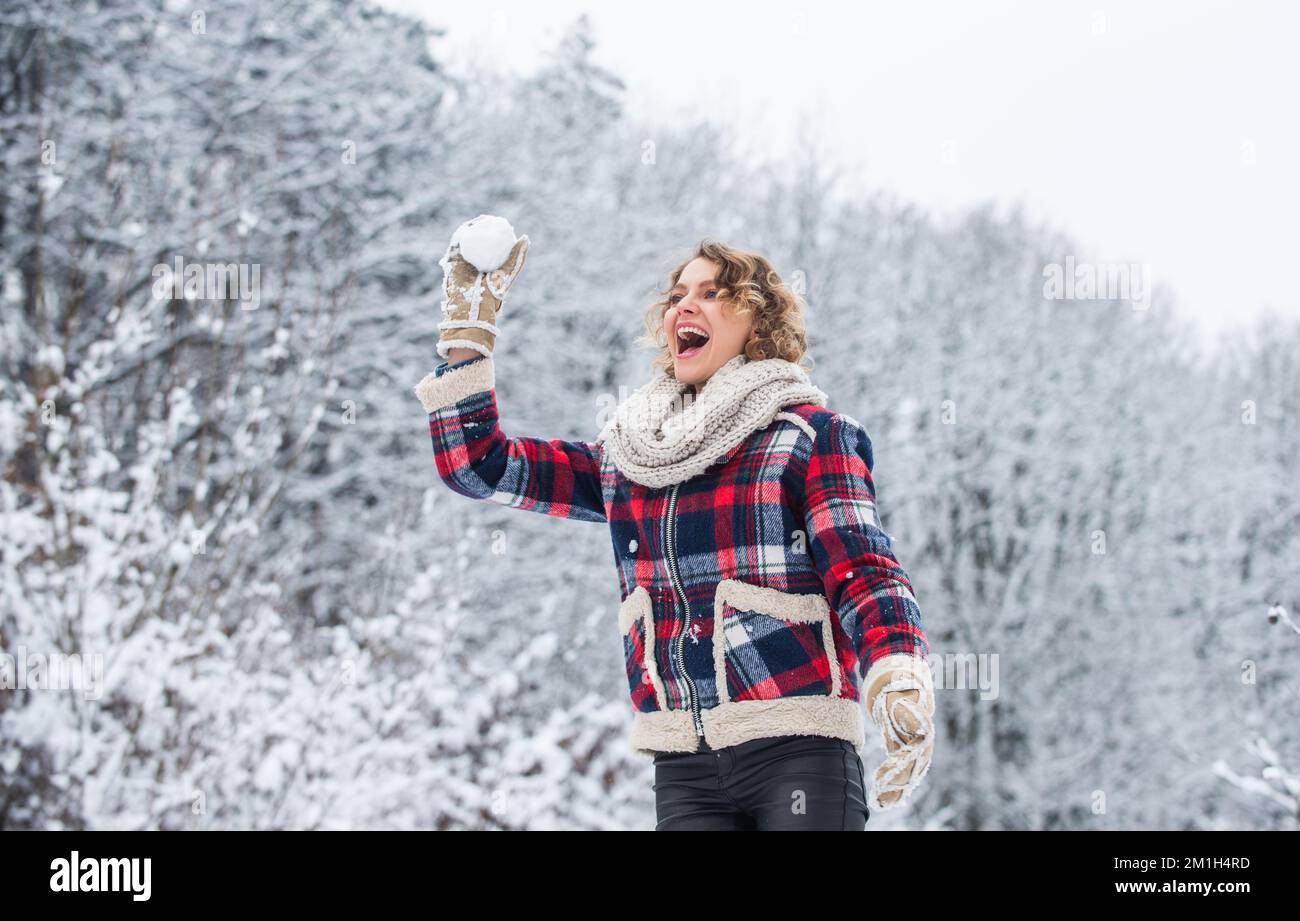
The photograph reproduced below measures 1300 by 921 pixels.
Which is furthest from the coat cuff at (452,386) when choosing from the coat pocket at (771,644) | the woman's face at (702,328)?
the coat pocket at (771,644)

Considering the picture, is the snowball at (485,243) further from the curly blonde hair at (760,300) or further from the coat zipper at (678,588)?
the coat zipper at (678,588)

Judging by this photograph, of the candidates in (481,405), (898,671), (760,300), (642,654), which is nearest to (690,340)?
(760,300)

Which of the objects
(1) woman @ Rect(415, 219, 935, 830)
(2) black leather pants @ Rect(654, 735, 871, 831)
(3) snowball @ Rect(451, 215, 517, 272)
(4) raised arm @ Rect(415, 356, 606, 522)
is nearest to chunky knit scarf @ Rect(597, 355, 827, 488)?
(1) woman @ Rect(415, 219, 935, 830)

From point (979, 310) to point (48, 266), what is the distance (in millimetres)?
12223

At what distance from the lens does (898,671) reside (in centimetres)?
207

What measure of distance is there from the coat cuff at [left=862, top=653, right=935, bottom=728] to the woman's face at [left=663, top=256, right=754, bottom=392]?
0.75 meters

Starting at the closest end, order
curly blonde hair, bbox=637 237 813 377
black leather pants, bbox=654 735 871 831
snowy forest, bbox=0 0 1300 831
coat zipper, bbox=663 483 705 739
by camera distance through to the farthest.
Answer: black leather pants, bbox=654 735 871 831, coat zipper, bbox=663 483 705 739, curly blonde hair, bbox=637 237 813 377, snowy forest, bbox=0 0 1300 831

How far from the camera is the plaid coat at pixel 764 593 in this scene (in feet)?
7.30

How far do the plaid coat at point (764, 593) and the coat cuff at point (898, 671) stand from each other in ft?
0.05

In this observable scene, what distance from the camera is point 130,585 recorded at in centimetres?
618

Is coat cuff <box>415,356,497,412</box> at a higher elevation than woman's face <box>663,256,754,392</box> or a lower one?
lower

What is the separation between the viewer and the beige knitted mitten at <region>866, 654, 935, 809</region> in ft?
6.61

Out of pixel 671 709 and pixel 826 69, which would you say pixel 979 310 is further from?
pixel 671 709

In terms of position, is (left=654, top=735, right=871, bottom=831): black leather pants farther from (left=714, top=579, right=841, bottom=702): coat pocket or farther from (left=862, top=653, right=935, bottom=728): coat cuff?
(left=862, top=653, right=935, bottom=728): coat cuff
